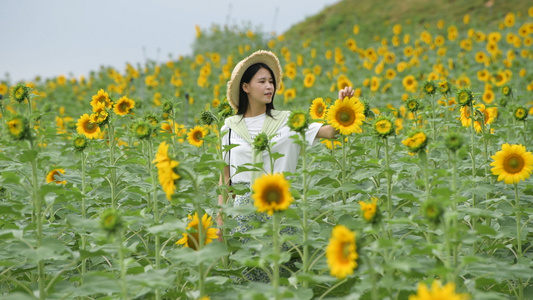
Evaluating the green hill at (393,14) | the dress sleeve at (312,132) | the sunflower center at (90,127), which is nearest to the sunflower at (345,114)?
the dress sleeve at (312,132)

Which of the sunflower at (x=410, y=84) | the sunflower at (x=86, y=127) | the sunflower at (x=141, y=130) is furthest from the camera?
the sunflower at (x=410, y=84)

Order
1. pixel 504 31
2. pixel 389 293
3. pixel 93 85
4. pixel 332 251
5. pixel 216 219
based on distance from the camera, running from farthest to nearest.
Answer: pixel 504 31, pixel 93 85, pixel 216 219, pixel 389 293, pixel 332 251

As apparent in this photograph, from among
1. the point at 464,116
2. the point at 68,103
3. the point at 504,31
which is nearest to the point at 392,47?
the point at 504,31

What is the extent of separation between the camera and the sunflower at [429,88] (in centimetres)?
430

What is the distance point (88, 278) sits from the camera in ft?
7.47

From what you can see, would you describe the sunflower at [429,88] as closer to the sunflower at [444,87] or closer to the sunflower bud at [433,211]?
the sunflower at [444,87]

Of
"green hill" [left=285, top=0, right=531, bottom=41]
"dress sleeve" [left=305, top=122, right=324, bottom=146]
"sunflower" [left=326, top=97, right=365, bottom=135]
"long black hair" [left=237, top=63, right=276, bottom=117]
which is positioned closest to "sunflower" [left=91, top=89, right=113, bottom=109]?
"long black hair" [left=237, top=63, right=276, bottom=117]

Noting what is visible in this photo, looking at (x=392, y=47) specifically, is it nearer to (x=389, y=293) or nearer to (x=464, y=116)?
(x=464, y=116)

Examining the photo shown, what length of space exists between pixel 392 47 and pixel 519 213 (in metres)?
10.7

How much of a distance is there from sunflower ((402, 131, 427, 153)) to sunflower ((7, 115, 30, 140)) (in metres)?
1.62

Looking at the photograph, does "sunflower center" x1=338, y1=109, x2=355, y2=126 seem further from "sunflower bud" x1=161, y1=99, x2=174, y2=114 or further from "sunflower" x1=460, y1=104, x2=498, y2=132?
"sunflower bud" x1=161, y1=99, x2=174, y2=114

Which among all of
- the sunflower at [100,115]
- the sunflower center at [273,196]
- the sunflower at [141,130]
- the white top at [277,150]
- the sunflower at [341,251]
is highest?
the sunflower at [100,115]

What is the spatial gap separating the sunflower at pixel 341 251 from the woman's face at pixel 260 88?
1834 millimetres

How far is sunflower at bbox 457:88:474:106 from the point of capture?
3640 mm
